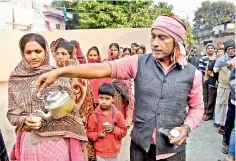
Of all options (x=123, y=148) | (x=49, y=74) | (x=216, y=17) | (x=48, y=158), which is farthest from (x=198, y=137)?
(x=216, y=17)

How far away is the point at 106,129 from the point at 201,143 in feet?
6.92

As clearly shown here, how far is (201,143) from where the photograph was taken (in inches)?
176

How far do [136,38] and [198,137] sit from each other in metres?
8.47

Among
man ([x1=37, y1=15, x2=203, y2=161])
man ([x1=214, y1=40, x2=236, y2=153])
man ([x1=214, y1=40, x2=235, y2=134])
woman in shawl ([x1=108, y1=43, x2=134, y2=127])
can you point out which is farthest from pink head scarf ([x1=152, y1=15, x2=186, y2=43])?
man ([x1=214, y1=40, x2=235, y2=134])

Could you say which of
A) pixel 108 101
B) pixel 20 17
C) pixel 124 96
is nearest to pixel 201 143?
pixel 124 96

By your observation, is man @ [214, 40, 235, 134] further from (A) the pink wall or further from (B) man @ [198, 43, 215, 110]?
(A) the pink wall

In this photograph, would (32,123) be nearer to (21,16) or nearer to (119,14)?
(119,14)

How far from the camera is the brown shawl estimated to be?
2197 millimetres

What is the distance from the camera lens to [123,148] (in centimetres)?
419

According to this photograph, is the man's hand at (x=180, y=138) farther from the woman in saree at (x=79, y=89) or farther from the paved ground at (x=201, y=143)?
the paved ground at (x=201, y=143)

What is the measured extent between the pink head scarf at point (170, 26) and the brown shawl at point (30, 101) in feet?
3.09

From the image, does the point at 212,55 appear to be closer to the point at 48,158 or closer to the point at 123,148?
the point at 123,148

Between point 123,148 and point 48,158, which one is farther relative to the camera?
point 123,148

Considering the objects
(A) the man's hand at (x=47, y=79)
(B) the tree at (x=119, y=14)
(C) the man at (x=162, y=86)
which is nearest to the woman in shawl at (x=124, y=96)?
(C) the man at (x=162, y=86)
